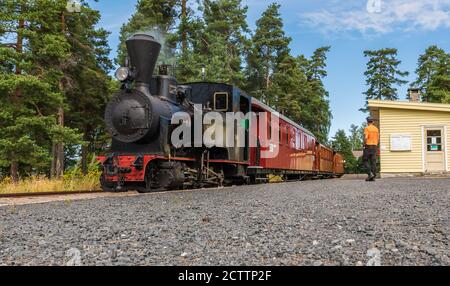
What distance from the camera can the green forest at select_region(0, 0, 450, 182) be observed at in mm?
17016

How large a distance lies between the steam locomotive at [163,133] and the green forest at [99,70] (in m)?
3.74

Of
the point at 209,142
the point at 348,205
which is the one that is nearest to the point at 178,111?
the point at 209,142

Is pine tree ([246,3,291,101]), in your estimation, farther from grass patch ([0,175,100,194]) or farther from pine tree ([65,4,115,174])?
grass patch ([0,175,100,194])

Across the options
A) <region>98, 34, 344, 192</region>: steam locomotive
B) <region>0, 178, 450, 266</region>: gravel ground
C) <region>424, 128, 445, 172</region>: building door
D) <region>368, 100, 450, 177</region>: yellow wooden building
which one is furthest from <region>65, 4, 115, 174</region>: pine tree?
<region>0, 178, 450, 266</region>: gravel ground

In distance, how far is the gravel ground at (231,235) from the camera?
2719 millimetres

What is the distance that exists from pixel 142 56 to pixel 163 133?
203 centimetres

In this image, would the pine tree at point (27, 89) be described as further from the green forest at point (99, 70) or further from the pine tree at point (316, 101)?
the pine tree at point (316, 101)

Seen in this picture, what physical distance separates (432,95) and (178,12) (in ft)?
85.2

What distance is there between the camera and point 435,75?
1651 inches

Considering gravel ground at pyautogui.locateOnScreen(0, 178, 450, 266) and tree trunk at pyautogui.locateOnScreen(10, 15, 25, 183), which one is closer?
gravel ground at pyautogui.locateOnScreen(0, 178, 450, 266)

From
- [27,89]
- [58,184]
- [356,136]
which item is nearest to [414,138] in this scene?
[58,184]

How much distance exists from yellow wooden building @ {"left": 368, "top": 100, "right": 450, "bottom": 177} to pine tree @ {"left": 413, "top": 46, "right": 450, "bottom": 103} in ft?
64.2
